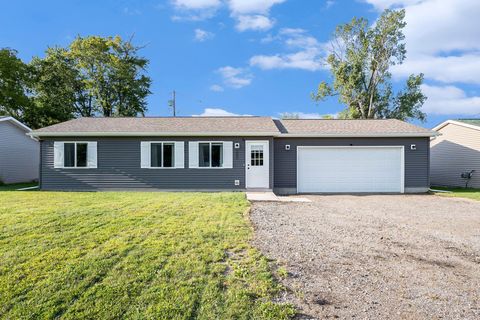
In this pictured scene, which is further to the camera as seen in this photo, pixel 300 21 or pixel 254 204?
pixel 300 21

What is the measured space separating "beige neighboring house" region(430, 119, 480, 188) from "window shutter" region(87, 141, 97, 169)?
15956 millimetres

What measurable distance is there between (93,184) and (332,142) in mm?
10106

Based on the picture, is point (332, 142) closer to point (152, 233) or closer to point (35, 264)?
point (152, 233)

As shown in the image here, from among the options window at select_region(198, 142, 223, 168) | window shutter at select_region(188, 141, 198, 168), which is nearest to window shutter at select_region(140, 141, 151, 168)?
window shutter at select_region(188, 141, 198, 168)

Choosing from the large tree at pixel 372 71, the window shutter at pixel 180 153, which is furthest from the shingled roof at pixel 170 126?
the large tree at pixel 372 71

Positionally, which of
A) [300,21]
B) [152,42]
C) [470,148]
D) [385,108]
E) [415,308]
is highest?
[152,42]

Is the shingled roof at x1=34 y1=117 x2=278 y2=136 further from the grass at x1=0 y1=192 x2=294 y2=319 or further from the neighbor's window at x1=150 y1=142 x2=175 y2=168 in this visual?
the grass at x1=0 y1=192 x2=294 y2=319

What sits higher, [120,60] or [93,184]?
[120,60]

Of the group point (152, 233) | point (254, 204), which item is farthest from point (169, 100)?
point (152, 233)

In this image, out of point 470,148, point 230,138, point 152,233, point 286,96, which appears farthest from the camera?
point 286,96

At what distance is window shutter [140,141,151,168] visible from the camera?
12.1 m

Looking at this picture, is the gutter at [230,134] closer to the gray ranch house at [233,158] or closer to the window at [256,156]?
the gray ranch house at [233,158]

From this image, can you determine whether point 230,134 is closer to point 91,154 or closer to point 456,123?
point 91,154

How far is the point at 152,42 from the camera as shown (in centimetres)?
2905
